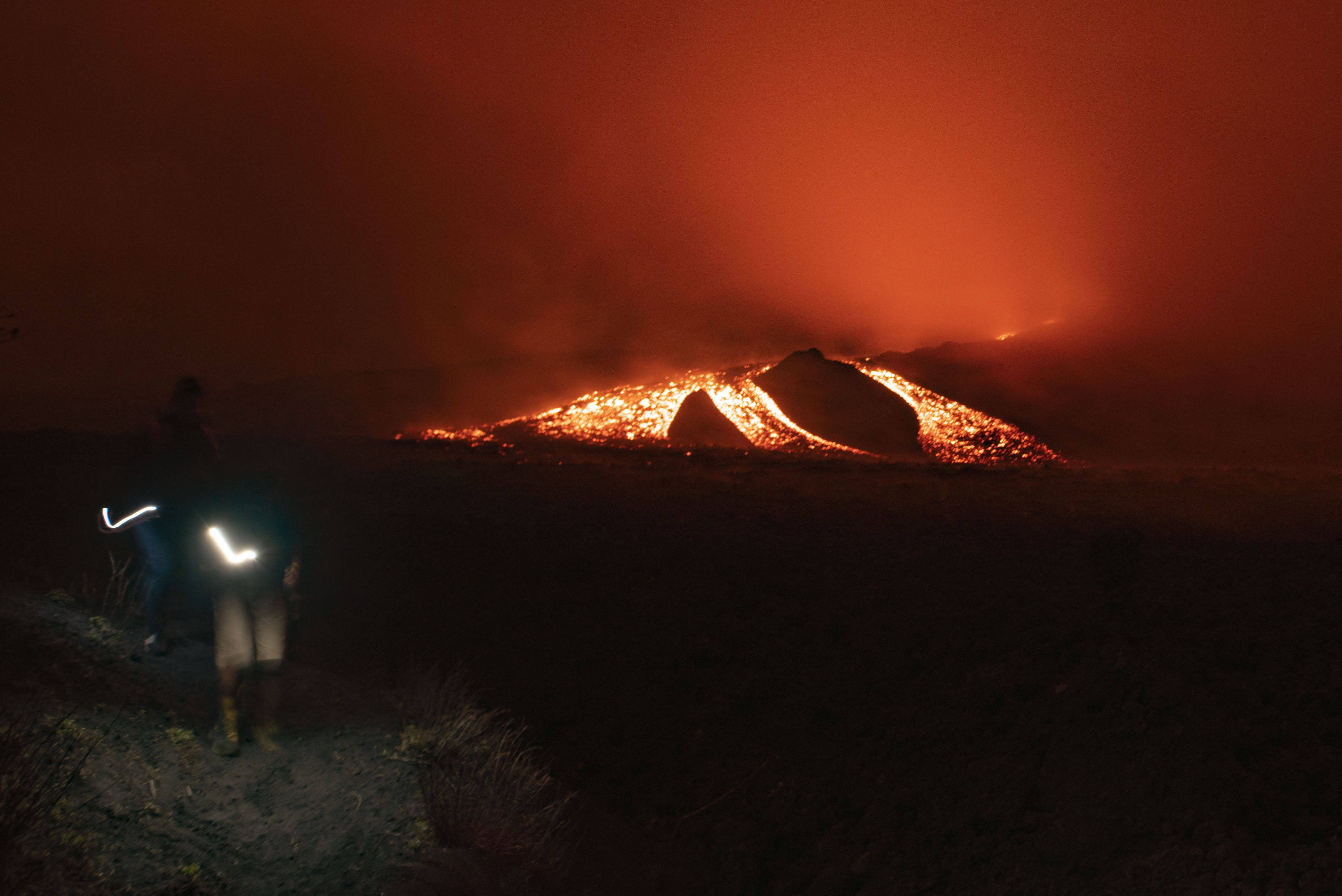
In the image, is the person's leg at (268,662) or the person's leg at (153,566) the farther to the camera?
the person's leg at (153,566)

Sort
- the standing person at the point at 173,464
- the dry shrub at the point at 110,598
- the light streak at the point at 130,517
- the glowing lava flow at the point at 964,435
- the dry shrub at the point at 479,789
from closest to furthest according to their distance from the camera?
the dry shrub at the point at 479,789 → the standing person at the point at 173,464 → the light streak at the point at 130,517 → the dry shrub at the point at 110,598 → the glowing lava flow at the point at 964,435

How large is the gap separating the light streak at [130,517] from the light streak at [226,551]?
119 cm

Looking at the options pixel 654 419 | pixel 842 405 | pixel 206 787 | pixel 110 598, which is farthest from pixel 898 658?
pixel 842 405

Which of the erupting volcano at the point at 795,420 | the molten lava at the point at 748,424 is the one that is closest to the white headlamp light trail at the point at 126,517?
the molten lava at the point at 748,424

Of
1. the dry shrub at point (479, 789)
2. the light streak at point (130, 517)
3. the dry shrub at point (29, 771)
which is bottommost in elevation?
the dry shrub at point (479, 789)

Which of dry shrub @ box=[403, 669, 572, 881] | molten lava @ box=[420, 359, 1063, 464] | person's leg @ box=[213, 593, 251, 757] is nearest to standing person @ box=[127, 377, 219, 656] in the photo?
person's leg @ box=[213, 593, 251, 757]

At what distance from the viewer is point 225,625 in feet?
13.0

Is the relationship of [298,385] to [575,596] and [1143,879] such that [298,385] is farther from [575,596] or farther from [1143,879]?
[1143,879]

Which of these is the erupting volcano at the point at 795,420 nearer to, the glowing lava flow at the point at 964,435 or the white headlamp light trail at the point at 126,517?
the glowing lava flow at the point at 964,435

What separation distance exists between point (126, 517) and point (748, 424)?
18515 mm

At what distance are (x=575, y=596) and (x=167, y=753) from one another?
4553 millimetres

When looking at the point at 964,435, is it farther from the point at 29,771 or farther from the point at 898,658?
the point at 29,771

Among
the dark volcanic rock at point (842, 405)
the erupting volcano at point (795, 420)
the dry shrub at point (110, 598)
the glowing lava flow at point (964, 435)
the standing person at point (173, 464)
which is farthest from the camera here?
the dark volcanic rock at point (842, 405)

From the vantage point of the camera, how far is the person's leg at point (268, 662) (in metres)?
4.00
